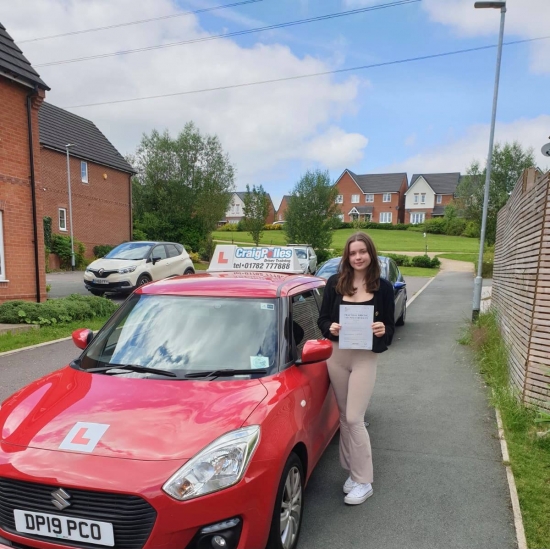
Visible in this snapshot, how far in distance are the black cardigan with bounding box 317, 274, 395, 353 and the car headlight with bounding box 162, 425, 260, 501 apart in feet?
3.98

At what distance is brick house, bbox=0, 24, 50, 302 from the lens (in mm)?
11500

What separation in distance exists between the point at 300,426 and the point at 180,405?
774mm

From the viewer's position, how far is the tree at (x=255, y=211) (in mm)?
34969

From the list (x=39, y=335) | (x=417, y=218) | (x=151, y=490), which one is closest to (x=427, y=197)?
(x=417, y=218)

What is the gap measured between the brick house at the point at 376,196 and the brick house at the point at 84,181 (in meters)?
50.4

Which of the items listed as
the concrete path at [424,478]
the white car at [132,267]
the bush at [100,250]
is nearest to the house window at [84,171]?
the bush at [100,250]

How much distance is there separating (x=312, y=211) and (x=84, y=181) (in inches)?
619

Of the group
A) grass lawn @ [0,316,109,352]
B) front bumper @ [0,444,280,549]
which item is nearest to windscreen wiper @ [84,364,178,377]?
front bumper @ [0,444,280,549]

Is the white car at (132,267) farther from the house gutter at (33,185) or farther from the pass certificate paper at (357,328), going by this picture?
the pass certificate paper at (357,328)

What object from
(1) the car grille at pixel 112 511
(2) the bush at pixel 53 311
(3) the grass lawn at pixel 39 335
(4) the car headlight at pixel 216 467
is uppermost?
(4) the car headlight at pixel 216 467

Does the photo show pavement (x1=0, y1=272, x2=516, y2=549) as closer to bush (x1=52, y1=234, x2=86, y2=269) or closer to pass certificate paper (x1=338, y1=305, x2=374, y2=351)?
pass certificate paper (x1=338, y1=305, x2=374, y2=351)

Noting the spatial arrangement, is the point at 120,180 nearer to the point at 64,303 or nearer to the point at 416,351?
the point at 64,303

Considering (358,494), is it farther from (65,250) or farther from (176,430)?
(65,250)

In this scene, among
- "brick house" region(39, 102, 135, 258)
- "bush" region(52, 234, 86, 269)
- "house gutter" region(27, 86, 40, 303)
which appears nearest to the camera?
"house gutter" region(27, 86, 40, 303)
